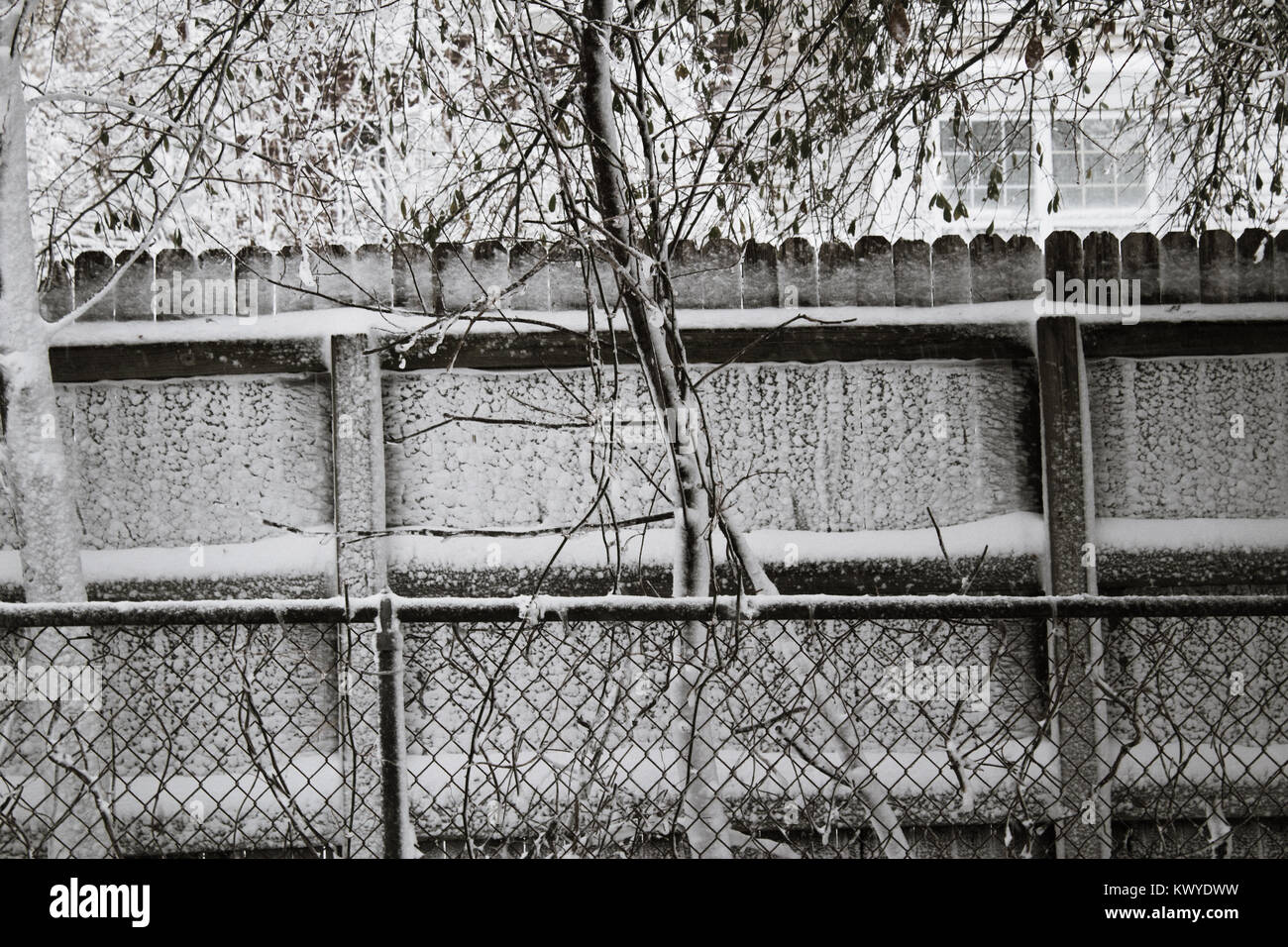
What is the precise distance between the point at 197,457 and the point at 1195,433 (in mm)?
3081

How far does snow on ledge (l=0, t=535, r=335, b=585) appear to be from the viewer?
9.51 feet

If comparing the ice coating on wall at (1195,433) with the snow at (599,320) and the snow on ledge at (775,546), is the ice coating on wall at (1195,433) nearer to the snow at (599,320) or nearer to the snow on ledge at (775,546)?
the snow at (599,320)

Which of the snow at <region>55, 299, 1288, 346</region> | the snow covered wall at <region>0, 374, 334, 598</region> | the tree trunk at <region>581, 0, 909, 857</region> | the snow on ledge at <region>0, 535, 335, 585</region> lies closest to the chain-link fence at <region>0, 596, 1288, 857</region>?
the snow on ledge at <region>0, 535, 335, 585</region>

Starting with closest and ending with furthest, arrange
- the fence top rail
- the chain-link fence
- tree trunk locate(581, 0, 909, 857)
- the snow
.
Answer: the fence top rail
tree trunk locate(581, 0, 909, 857)
the chain-link fence
the snow

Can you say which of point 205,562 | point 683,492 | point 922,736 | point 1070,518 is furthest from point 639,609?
point 205,562

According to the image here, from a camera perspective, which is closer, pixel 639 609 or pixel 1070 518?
pixel 639 609

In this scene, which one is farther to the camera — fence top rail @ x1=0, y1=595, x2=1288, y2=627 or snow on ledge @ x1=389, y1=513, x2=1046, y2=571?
snow on ledge @ x1=389, y1=513, x2=1046, y2=571

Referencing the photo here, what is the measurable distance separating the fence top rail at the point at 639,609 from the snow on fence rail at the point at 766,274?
145 cm

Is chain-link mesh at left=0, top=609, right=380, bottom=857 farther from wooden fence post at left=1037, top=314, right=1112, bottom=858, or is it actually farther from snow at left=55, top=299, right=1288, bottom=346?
wooden fence post at left=1037, top=314, right=1112, bottom=858

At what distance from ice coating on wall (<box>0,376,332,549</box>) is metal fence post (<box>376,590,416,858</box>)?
141cm

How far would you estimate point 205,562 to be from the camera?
291cm

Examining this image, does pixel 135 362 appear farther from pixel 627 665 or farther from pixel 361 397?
pixel 627 665

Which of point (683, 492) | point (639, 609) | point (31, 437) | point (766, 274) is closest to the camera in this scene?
point (639, 609)

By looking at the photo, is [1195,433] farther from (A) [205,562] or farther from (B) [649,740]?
(A) [205,562]
